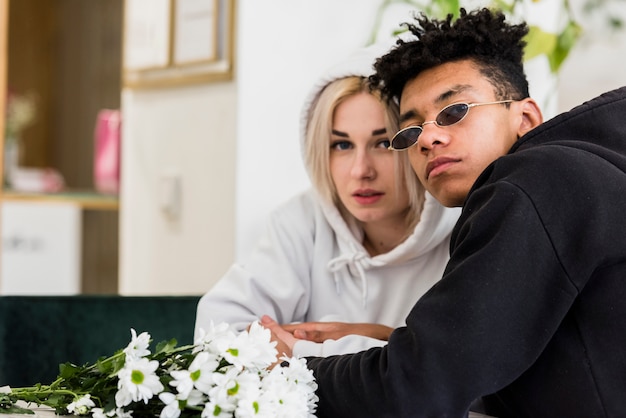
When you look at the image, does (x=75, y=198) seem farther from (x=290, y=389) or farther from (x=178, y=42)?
(x=290, y=389)

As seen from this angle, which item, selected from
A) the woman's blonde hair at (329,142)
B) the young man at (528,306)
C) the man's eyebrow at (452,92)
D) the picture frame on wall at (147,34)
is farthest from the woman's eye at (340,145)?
the picture frame on wall at (147,34)

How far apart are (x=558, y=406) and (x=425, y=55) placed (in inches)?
21.2

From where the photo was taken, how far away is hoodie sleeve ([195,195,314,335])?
1.74 m

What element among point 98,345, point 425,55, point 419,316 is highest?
point 425,55

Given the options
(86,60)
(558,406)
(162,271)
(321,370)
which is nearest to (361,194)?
(321,370)

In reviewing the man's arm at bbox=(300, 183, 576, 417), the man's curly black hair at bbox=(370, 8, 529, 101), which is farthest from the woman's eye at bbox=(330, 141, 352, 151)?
the man's arm at bbox=(300, 183, 576, 417)

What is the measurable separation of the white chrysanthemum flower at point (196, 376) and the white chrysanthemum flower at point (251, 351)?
22 millimetres

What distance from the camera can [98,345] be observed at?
1.86 metres

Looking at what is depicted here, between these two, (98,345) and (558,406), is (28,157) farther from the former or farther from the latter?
(558,406)

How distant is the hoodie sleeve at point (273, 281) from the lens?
174 centimetres

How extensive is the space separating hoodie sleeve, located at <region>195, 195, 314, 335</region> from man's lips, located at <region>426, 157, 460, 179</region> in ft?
1.76

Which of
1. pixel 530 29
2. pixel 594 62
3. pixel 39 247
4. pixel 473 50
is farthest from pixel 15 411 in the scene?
pixel 39 247

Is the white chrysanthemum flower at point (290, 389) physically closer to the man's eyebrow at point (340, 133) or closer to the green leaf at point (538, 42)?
the man's eyebrow at point (340, 133)

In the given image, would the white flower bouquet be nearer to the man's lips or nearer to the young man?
the young man
